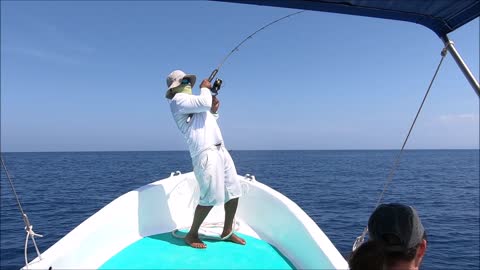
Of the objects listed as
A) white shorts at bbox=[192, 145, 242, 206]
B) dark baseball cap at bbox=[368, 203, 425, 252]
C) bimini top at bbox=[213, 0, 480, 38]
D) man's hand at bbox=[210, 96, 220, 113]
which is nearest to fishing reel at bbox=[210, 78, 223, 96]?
→ man's hand at bbox=[210, 96, 220, 113]

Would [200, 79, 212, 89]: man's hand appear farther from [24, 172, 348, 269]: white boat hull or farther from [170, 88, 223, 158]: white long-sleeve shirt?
[24, 172, 348, 269]: white boat hull

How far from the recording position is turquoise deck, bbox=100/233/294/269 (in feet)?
10.0

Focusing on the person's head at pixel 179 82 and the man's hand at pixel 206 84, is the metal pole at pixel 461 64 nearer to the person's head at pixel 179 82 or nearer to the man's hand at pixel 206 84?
the man's hand at pixel 206 84

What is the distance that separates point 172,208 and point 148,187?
48 centimetres

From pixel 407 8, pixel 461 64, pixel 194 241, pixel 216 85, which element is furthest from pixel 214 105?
pixel 461 64

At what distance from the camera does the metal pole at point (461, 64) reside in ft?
6.28

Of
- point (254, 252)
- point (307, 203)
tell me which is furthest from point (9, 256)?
point (307, 203)

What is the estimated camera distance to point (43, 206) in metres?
13.8

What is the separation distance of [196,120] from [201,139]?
22 centimetres

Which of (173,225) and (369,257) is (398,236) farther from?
(173,225)

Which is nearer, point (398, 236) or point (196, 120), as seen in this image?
point (398, 236)

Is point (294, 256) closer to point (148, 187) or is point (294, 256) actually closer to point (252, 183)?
point (252, 183)

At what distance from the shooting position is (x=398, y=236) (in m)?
1.06

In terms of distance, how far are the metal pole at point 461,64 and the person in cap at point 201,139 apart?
2.12 meters
